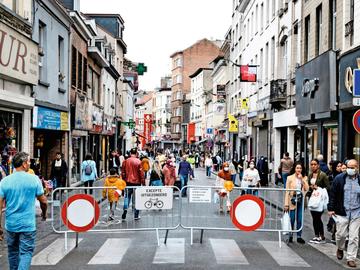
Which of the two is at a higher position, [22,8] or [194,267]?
[22,8]

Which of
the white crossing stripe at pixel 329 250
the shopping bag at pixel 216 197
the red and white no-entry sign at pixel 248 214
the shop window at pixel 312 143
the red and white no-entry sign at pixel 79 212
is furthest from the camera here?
the shop window at pixel 312 143

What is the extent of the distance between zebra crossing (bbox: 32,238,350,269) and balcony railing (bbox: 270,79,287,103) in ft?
57.4

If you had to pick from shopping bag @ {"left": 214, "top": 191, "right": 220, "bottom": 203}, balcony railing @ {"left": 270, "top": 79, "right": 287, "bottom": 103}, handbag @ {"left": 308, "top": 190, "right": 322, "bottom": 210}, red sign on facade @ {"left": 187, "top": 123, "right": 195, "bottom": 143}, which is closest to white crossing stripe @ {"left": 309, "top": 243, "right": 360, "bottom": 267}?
handbag @ {"left": 308, "top": 190, "right": 322, "bottom": 210}

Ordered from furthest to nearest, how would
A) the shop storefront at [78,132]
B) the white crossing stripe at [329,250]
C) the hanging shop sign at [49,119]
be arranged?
1. the shop storefront at [78,132]
2. the hanging shop sign at [49,119]
3. the white crossing stripe at [329,250]

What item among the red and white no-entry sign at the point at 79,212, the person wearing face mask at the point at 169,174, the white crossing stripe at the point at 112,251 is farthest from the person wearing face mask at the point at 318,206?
the person wearing face mask at the point at 169,174

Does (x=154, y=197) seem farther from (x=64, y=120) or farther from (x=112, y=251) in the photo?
(x=64, y=120)

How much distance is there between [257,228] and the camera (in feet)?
39.1

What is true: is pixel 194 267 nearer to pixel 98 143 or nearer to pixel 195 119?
pixel 98 143

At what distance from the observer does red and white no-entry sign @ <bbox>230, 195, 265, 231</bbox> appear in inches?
468

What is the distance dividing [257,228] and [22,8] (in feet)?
33.2

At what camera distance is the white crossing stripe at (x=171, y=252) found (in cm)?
1005

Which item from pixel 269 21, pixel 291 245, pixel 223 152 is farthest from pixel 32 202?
pixel 223 152

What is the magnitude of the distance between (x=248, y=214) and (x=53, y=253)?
3.73 metres

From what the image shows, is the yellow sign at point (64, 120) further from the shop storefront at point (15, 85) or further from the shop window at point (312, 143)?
the shop window at point (312, 143)
